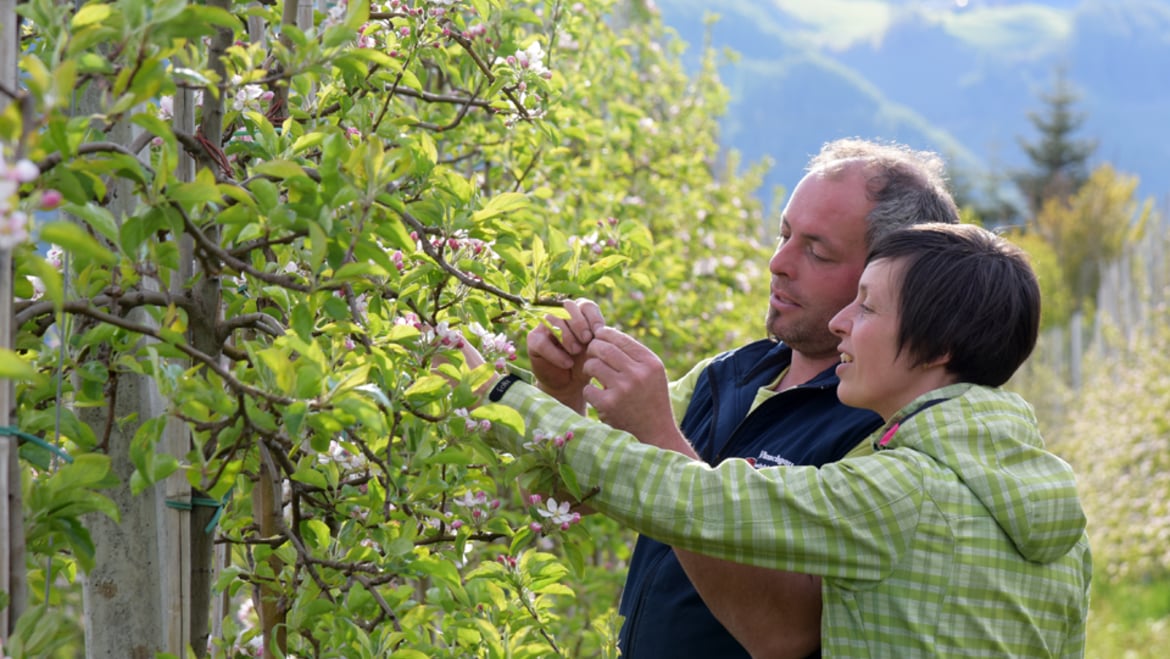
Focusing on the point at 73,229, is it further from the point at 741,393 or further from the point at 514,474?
the point at 741,393

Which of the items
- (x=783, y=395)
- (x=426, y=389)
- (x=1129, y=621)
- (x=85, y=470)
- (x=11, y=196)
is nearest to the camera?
(x=11, y=196)

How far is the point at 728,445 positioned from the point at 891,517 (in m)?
0.68

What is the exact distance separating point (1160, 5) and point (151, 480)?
196988 millimetres

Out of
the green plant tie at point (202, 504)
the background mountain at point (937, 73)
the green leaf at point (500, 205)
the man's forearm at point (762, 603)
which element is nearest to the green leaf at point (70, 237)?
the green plant tie at point (202, 504)

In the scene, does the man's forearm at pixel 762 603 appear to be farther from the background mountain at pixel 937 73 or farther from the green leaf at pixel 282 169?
the background mountain at pixel 937 73

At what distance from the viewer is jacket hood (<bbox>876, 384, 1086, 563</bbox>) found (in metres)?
1.84

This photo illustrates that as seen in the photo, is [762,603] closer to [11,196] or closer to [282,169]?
[282,169]

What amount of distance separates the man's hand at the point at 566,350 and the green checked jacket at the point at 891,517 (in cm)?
18

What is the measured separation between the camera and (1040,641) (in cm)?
190

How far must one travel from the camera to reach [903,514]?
1.81 m

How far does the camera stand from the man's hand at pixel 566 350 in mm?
1998

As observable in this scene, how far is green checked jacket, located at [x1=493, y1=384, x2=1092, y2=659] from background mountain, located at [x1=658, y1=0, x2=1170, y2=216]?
125 meters

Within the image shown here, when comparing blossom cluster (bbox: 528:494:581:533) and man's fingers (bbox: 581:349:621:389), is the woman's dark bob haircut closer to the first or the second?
man's fingers (bbox: 581:349:621:389)

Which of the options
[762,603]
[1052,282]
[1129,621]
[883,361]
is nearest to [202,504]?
[762,603]
